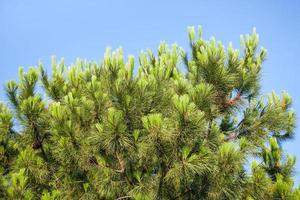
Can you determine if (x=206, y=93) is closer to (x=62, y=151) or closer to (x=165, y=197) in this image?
(x=165, y=197)

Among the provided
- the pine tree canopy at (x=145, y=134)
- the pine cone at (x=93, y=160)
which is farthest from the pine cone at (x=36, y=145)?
the pine cone at (x=93, y=160)

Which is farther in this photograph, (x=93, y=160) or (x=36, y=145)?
(x=36, y=145)

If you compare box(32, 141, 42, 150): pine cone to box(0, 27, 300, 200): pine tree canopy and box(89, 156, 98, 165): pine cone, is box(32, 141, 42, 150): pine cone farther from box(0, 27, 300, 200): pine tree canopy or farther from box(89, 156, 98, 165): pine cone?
box(89, 156, 98, 165): pine cone

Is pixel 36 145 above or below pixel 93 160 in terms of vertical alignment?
above

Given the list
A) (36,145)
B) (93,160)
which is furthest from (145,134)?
(36,145)

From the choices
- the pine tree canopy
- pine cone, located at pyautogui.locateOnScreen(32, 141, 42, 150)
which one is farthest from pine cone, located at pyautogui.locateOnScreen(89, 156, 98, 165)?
pine cone, located at pyautogui.locateOnScreen(32, 141, 42, 150)

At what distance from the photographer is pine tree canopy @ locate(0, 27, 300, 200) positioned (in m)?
5.89

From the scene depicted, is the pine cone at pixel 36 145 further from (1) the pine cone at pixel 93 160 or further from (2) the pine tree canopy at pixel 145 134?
(1) the pine cone at pixel 93 160

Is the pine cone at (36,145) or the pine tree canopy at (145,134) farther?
the pine cone at (36,145)

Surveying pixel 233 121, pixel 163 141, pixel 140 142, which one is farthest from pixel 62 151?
pixel 233 121

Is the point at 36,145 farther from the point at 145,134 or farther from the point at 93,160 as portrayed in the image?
the point at 145,134

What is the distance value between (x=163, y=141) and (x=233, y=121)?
2607 mm

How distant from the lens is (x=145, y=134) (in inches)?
251

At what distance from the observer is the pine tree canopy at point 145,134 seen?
19.3 ft
